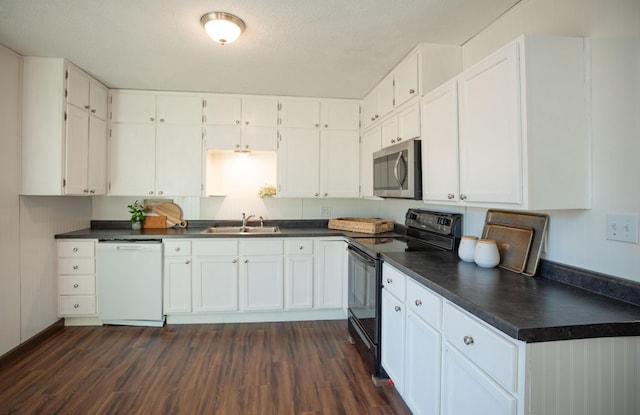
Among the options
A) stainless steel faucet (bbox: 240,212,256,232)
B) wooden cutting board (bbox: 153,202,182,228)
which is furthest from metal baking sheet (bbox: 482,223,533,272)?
wooden cutting board (bbox: 153,202,182,228)

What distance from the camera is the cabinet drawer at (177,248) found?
10.4ft

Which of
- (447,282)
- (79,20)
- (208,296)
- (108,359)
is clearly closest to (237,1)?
(79,20)

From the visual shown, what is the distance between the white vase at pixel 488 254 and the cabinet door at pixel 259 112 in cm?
254

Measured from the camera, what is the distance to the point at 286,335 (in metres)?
3.04

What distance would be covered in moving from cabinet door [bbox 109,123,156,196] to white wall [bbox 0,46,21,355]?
84cm

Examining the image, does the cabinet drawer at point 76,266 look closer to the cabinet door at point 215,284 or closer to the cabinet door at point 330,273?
the cabinet door at point 215,284

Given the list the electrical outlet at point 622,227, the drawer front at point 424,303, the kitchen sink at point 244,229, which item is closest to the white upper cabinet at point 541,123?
the electrical outlet at point 622,227

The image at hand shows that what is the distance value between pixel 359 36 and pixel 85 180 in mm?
2779

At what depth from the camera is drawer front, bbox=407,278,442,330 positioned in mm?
1537

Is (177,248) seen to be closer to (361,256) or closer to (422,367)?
(361,256)

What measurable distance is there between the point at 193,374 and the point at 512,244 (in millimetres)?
2298

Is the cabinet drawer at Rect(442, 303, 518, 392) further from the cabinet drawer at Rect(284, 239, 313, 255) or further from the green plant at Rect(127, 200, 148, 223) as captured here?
the green plant at Rect(127, 200, 148, 223)

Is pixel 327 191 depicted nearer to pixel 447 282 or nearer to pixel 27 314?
pixel 447 282

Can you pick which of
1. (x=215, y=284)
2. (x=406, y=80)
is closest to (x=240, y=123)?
(x=215, y=284)
